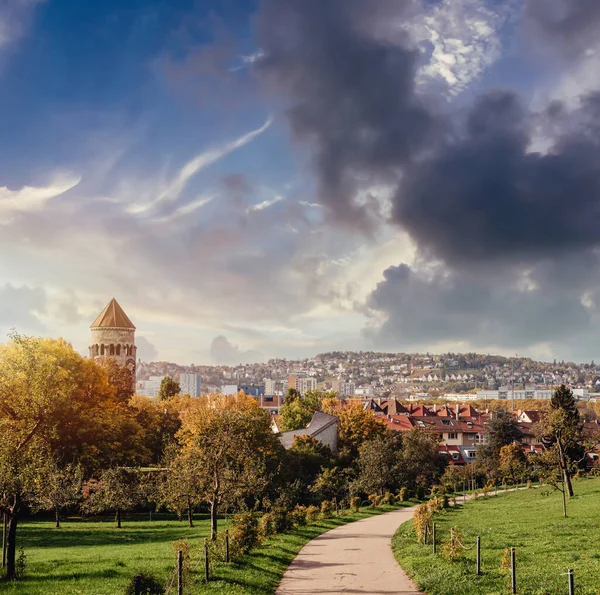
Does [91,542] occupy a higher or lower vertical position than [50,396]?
lower

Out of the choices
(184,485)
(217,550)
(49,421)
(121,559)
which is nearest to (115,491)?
(49,421)

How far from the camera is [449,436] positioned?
102 meters

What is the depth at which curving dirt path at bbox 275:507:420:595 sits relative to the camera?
17.5 meters

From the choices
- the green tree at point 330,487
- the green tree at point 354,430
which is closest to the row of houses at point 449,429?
the green tree at point 354,430

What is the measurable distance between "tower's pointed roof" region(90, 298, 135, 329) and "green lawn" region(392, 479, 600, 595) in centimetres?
7413

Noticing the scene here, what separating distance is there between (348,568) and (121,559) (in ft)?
25.8

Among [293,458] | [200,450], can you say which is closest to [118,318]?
[293,458]

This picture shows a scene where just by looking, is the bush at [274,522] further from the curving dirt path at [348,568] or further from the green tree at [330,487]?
the green tree at [330,487]

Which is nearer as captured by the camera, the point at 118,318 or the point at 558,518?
the point at 558,518

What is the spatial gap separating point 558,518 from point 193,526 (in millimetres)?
19868

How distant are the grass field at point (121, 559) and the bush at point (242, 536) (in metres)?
0.43

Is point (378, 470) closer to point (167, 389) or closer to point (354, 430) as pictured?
point (354, 430)

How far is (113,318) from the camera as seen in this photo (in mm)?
101938

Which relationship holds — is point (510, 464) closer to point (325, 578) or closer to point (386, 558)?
point (386, 558)
